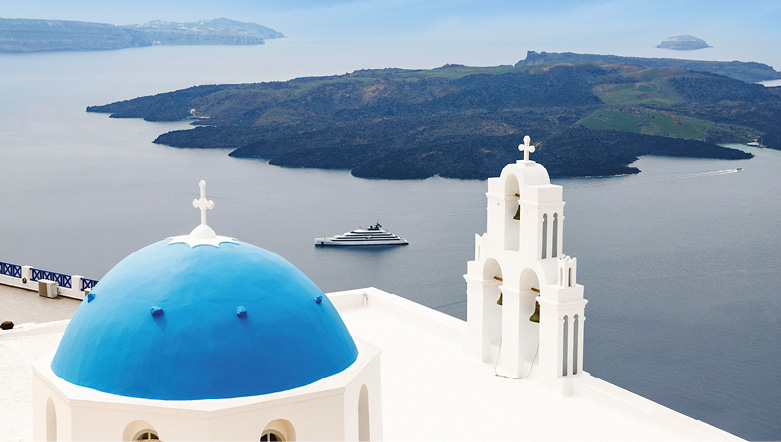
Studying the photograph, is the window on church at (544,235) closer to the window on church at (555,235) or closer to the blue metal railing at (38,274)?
the window on church at (555,235)

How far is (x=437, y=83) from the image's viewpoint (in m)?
127

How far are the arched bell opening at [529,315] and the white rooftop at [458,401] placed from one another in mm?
442

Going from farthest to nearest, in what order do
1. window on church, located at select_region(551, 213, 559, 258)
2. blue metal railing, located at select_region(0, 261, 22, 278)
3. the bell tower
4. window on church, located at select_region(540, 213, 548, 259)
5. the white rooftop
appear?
1. blue metal railing, located at select_region(0, 261, 22, 278)
2. window on church, located at select_region(551, 213, 559, 258)
3. window on church, located at select_region(540, 213, 548, 259)
4. the bell tower
5. the white rooftop

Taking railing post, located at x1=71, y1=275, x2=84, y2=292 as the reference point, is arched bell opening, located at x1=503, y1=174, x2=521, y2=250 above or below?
above

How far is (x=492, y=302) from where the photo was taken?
1197 centimetres

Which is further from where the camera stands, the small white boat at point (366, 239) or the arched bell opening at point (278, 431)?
the small white boat at point (366, 239)

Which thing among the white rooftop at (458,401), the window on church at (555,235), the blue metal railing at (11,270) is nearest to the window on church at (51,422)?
the white rooftop at (458,401)

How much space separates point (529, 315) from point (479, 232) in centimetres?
4276

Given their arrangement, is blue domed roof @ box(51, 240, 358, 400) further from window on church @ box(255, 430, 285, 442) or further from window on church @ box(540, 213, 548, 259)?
window on church @ box(540, 213, 548, 259)

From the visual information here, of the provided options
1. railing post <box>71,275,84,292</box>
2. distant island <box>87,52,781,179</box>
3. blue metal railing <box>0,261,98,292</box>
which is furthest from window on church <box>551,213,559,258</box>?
distant island <box>87,52,781,179</box>

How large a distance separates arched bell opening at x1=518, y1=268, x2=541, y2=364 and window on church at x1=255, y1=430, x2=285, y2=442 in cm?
533

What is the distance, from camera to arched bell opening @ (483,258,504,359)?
38.9 ft

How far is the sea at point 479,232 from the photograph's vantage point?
3195 cm

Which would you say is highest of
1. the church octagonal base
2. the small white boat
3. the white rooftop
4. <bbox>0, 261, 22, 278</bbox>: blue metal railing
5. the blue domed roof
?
the blue domed roof
